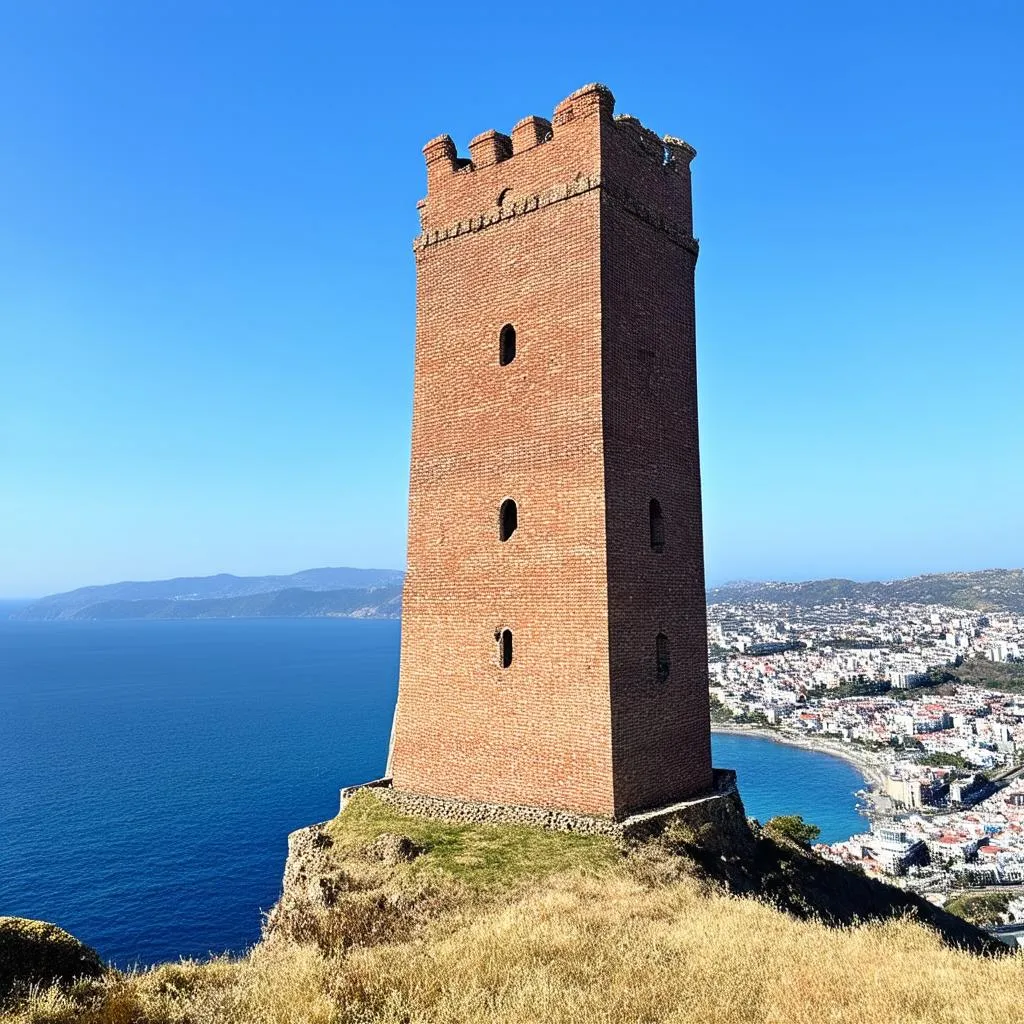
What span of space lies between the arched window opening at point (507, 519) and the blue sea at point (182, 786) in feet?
83.5

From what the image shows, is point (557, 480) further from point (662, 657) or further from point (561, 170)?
point (561, 170)

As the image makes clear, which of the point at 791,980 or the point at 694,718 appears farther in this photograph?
the point at 694,718

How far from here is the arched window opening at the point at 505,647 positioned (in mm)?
13523

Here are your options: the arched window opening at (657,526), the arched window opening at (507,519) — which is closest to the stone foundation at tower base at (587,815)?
the arched window opening at (657,526)

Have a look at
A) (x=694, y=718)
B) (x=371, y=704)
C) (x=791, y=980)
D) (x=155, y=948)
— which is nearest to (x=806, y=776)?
(x=371, y=704)

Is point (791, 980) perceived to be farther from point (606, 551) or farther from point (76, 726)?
point (76, 726)

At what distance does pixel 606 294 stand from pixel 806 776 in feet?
299

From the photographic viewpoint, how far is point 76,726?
84.6 m

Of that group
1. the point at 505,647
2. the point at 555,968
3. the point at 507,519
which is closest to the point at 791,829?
the point at 505,647

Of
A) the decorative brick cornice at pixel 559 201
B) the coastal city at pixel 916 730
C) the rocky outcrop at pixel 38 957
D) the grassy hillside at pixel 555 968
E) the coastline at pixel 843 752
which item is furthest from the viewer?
the coastline at pixel 843 752

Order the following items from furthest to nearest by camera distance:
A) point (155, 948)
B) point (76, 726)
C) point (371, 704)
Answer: point (371, 704)
point (76, 726)
point (155, 948)

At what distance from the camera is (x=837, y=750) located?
104562 mm

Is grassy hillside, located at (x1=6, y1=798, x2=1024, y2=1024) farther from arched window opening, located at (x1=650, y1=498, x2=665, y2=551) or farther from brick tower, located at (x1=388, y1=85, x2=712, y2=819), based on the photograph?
arched window opening, located at (x1=650, y1=498, x2=665, y2=551)

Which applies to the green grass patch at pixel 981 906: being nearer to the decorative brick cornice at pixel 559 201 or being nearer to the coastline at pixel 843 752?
the coastline at pixel 843 752
